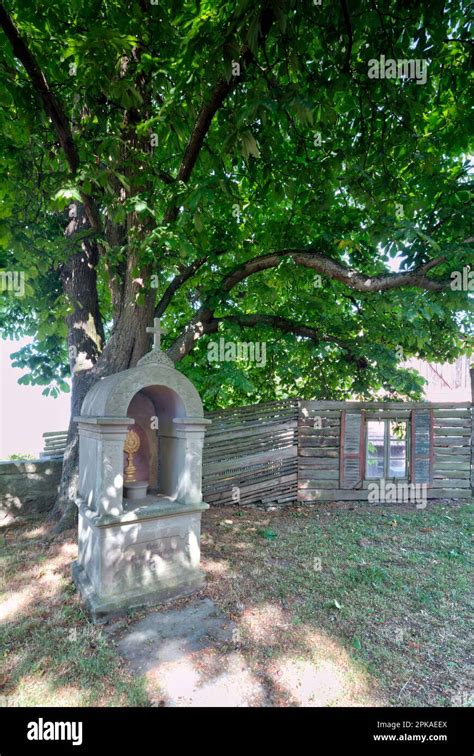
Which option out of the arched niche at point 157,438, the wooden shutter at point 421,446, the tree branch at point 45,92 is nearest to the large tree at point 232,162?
the tree branch at point 45,92

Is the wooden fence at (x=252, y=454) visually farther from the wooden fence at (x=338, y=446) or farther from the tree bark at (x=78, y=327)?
the tree bark at (x=78, y=327)

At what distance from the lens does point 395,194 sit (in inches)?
173

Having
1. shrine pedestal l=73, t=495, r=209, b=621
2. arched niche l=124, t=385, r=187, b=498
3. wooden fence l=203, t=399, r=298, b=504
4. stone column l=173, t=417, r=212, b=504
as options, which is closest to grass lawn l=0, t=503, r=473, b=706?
shrine pedestal l=73, t=495, r=209, b=621

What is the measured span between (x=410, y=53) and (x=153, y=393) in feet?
15.3

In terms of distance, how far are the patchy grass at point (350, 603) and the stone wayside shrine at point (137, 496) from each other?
68 cm

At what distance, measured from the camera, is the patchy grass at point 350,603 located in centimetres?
271

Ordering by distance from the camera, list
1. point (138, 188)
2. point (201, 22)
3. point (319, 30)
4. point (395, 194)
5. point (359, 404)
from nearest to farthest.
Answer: point (201, 22)
point (319, 30)
point (395, 194)
point (138, 188)
point (359, 404)

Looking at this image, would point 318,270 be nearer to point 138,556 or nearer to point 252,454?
point 252,454

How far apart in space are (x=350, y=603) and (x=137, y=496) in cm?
256

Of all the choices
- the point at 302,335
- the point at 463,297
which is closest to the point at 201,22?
the point at 463,297

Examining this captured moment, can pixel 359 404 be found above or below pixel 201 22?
below

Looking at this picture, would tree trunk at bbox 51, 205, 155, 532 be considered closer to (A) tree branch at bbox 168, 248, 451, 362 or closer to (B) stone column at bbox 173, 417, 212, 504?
(A) tree branch at bbox 168, 248, 451, 362

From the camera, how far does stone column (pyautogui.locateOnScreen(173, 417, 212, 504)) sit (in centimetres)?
406
